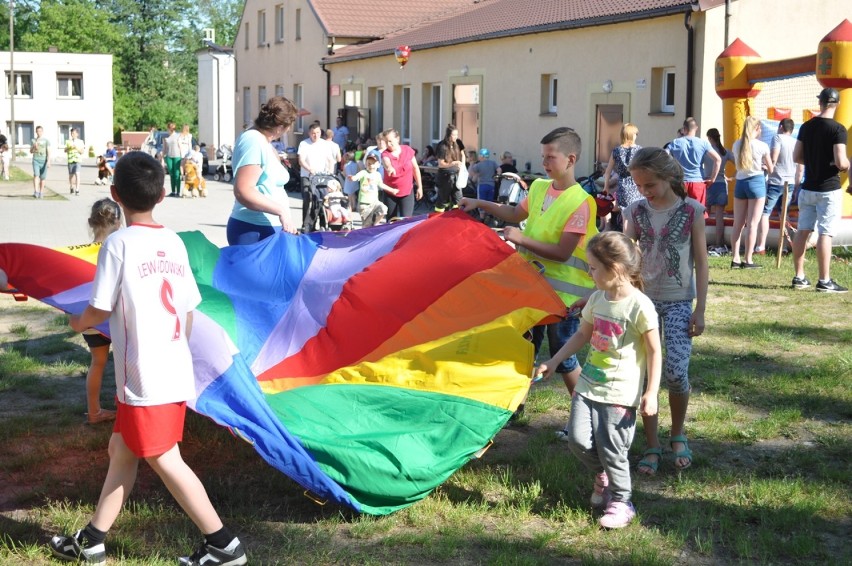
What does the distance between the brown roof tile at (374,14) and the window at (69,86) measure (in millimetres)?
39348

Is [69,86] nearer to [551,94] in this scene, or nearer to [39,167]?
[39,167]

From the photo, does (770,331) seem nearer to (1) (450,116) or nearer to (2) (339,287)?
(2) (339,287)

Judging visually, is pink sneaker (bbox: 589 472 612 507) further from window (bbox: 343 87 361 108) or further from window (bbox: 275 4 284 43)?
window (bbox: 275 4 284 43)

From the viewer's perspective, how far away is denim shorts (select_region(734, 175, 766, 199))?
1265 cm

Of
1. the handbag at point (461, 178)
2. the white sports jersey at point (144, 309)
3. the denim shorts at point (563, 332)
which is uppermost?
the handbag at point (461, 178)

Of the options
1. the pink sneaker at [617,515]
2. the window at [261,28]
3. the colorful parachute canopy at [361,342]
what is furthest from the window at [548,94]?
the window at [261,28]

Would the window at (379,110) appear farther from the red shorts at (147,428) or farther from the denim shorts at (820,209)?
the red shorts at (147,428)

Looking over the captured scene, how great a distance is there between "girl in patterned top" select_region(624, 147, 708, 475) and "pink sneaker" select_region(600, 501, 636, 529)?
2.36 feet

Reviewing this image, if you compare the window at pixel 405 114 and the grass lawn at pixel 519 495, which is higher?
the window at pixel 405 114

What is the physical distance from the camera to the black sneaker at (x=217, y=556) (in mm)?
4047

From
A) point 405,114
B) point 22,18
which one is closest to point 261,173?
point 405,114

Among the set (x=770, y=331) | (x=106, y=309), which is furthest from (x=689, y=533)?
(x=770, y=331)

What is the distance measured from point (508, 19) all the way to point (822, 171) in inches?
635

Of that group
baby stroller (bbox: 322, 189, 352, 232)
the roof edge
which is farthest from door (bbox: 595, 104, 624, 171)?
baby stroller (bbox: 322, 189, 352, 232)
